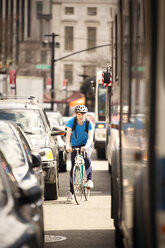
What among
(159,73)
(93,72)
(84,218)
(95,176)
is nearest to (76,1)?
(93,72)

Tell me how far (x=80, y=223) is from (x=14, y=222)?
545cm

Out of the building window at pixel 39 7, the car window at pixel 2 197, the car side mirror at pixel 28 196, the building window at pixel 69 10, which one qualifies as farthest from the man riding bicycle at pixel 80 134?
the building window at pixel 39 7

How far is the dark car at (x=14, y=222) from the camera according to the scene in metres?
4.62

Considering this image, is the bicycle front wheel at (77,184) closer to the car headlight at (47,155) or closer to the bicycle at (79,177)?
the bicycle at (79,177)

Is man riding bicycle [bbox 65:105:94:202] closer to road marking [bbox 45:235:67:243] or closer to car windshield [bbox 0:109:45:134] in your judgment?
car windshield [bbox 0:109:45:134]

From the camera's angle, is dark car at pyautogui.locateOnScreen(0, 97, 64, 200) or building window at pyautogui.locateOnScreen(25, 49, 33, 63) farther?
building window at pyautogui.locateOnScreen(25, 49, 33, 63)

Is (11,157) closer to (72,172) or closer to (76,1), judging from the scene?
(72,172)

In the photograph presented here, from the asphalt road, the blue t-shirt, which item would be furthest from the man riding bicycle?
the asphalt road

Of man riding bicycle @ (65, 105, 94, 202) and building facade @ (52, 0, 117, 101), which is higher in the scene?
building facade @ (52, 0, 117, 101)

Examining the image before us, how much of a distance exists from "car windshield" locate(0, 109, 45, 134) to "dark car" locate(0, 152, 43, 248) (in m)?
7.56

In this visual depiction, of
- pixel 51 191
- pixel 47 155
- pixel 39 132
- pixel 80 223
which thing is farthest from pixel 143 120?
pixel 39 132

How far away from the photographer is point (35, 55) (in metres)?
91.2

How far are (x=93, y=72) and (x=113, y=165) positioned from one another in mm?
Result: 89346

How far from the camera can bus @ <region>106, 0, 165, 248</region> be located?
4007 millimetres
